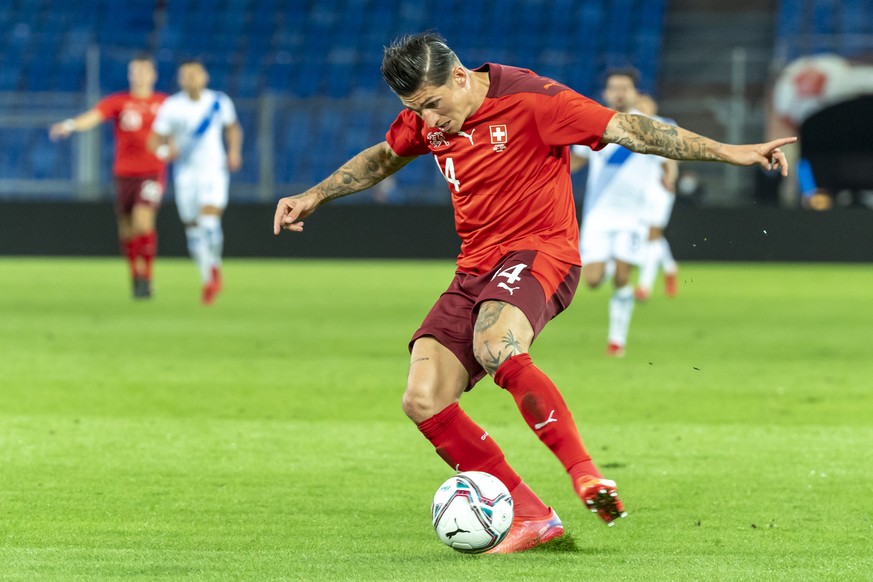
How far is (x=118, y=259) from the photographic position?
22.5m

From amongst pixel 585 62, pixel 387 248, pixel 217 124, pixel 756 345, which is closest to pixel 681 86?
pixel 585 62

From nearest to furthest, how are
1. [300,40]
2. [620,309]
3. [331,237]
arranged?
[620,309] < [331,237] < [300,40]

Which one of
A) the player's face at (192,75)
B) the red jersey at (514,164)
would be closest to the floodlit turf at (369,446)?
the red jersey at (514,164)

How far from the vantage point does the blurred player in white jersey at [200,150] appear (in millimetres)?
15125

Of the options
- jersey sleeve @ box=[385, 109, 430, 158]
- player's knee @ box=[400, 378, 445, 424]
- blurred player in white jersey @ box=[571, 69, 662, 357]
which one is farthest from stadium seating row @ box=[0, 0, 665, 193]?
player's knee @ box=[400, 378, 445, 424]

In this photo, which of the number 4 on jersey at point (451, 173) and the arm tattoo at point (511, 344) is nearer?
the arm tattoo at point (511, 344)

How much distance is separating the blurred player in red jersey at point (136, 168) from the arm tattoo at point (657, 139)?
11.1m

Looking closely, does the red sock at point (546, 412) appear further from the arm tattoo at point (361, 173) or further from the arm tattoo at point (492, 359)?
the arm tattoo at point (361, 173)

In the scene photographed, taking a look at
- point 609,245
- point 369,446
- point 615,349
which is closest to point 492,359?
point 369,446

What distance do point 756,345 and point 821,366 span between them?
135cm

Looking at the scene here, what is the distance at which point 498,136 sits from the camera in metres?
5.07

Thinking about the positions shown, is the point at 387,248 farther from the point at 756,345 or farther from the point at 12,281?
the point at 756,345

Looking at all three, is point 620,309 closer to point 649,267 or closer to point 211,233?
point 649,267

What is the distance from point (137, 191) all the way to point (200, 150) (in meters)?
0.95
